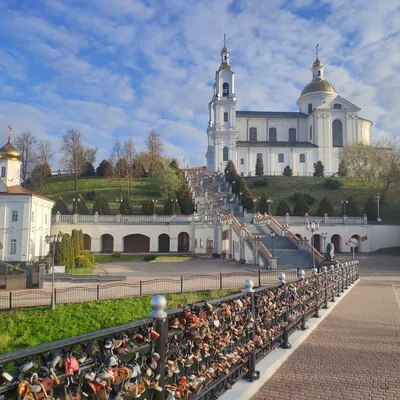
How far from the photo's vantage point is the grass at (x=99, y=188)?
61.0 meters

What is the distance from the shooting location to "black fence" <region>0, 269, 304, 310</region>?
19891mm

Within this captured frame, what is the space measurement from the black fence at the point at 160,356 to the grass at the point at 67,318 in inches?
517

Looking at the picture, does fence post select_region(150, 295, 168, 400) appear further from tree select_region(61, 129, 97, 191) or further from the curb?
tree select_region(61, 129, 97, 191)

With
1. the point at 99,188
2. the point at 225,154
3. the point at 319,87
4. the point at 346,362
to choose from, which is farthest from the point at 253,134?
the point at 346,362

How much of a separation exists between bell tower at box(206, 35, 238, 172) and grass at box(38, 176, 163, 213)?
50.4 ft

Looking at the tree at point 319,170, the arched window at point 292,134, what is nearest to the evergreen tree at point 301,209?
the tree at point 319,170

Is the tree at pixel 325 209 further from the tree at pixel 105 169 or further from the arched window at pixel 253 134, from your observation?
the tree at pixel 105 169

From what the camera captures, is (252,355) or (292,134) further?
(292,134)

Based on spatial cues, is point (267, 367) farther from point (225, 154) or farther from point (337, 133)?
point (337, 133)

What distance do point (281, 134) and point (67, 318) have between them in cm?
7110

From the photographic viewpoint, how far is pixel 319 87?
83062mm

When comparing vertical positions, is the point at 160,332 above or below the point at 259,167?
below

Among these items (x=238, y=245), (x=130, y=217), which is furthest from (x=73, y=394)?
(x=130, y=217)

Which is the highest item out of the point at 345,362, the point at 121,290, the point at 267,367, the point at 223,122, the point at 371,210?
the point at 223,122
